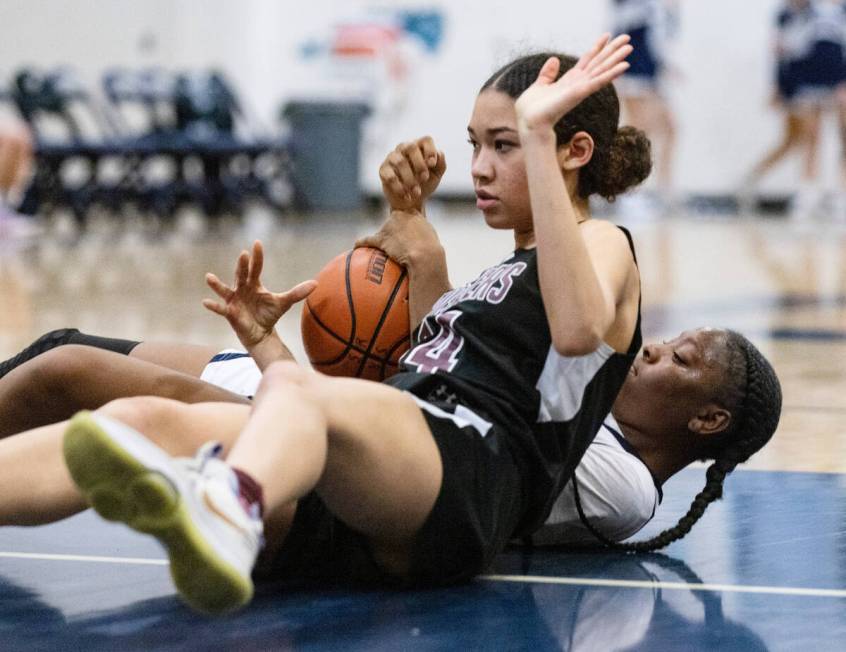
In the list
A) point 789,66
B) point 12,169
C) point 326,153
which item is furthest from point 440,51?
point 12,169

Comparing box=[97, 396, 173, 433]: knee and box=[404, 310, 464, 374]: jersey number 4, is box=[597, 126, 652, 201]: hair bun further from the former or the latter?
box=[97, 396, 173, 433]: knee

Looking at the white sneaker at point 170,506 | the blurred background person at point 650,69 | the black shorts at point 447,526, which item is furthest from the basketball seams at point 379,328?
the blurred background person at point 650,69

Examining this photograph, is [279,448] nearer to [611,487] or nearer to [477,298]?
[477,298]

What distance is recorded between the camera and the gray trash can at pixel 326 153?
1329 centimetres

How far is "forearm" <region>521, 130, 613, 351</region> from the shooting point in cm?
225

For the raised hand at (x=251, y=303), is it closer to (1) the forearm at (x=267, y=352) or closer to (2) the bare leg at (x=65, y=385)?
(1) the forearm at (x=267, y=352)

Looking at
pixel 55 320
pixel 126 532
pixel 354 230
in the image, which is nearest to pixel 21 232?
pixel 354 230

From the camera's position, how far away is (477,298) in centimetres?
253

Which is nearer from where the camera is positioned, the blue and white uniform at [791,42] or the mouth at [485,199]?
the mouth at [485,199]

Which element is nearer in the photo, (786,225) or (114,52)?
(786,225)

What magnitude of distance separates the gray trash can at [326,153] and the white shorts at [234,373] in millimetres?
9929

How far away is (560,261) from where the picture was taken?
7.39 feet

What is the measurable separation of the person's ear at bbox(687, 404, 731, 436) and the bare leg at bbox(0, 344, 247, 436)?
97cm

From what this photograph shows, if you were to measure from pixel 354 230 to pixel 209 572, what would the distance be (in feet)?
30.8
